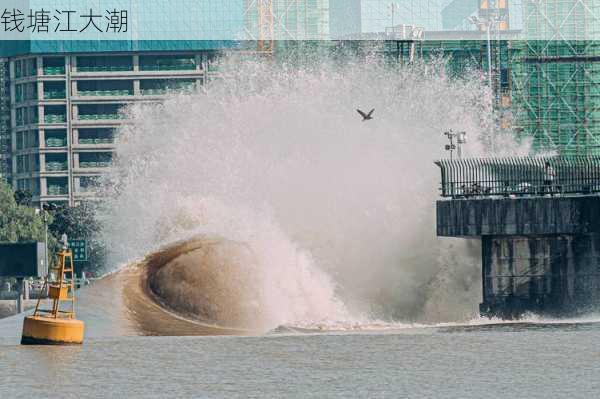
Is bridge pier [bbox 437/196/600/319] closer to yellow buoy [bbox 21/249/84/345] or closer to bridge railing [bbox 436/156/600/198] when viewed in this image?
bridge railing [bbox 436/156/600/198]

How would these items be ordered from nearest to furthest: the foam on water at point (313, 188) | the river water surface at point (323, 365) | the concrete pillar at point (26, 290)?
the river water surface at point (323, 365) → the foam on water at point (313, 188) → the concrete pillar at point (26, 290)

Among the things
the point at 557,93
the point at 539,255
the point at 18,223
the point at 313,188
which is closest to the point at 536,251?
the point at 539,255

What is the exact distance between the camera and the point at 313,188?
83188 mm

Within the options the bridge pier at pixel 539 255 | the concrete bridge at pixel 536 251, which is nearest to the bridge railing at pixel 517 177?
the concrete bridge at pixel 536 251

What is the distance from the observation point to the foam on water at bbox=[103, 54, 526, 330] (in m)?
73.9

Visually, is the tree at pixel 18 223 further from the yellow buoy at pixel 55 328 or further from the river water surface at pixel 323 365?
the yellow buoy at pixel 55 328

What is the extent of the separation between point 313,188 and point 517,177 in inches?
559

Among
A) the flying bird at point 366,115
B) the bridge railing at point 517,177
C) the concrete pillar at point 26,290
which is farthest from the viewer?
the concrete pillar at point 26,290

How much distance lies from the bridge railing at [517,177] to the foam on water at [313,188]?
360 cm

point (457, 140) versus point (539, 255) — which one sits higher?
point (457, 140)

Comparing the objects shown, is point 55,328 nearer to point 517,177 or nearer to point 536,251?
point 536,251

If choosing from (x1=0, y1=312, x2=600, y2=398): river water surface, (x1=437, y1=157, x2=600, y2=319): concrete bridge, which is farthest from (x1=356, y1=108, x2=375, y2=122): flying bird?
(x1=0, y1=312, x2=600, y2=398): river water surface

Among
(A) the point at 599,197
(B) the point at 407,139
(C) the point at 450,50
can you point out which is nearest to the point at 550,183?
(A) the point at 599,197

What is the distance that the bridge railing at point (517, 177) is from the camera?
70250 millimetres
